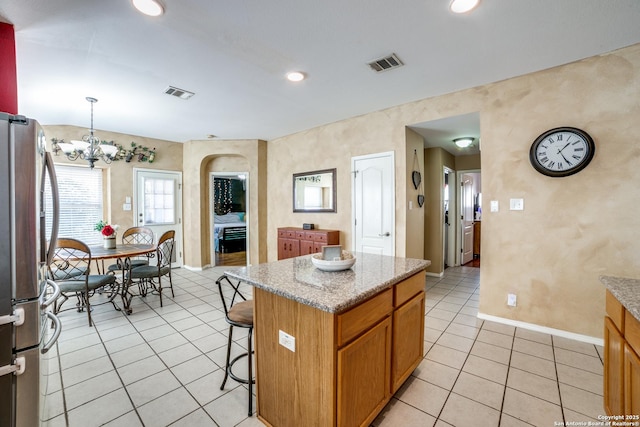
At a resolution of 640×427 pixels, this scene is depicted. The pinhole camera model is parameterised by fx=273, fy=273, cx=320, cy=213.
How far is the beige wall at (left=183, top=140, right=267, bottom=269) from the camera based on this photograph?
18.3 feet

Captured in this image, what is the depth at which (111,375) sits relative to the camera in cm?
213

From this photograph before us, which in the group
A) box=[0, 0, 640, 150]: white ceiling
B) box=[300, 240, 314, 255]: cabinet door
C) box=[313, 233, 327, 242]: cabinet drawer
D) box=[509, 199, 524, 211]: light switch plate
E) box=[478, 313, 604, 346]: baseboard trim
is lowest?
box=[478, 313, 604, 346]: baseboard trim

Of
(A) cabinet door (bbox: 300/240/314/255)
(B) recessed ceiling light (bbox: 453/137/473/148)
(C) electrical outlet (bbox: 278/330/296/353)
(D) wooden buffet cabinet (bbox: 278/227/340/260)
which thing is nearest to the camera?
(C) electrical outlet (bbox: 278/330/296/353)

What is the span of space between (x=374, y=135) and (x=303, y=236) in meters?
1.97

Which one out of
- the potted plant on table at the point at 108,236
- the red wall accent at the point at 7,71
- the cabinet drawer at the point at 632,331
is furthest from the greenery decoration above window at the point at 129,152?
the cabinet drawer at the point at 632,331

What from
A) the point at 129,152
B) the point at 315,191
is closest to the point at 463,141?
the point at 315,191

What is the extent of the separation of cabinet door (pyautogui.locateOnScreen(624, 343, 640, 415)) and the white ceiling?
85.0 inches

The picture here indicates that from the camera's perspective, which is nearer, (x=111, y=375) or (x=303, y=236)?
(x=111, y=375)

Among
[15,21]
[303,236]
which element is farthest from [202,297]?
[15,21]

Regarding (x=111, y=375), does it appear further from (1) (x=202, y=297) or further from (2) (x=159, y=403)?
(1) (x=202, y=297)

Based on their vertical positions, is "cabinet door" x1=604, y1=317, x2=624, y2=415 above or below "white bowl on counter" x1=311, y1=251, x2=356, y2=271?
below

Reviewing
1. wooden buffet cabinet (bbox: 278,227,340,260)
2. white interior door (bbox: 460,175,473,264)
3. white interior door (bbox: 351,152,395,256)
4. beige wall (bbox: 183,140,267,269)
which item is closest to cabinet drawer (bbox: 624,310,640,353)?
white interior door (bbox: 351,152,395,256)

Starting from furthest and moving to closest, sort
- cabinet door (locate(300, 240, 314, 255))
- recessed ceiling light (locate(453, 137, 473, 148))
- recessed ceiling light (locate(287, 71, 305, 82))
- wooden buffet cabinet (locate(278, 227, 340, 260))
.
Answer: cabinet door (locate(300, 240, 314, 255)) → wooden buffet cabinet (locate(278, 227, 340, 260)) → recessed ceiling light (locate(453, 137, 473, 148)) → recessed ceiling light (locate(287, 71, 305, 82))

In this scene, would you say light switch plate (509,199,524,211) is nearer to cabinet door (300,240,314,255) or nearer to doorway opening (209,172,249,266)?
cabinet door (300,240,314,255)
